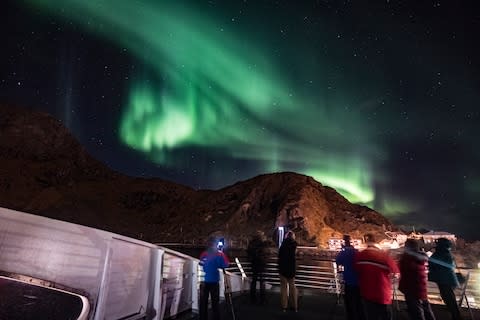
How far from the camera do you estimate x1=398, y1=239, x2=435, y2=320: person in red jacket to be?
5.79 meters

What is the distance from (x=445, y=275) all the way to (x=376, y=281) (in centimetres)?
287

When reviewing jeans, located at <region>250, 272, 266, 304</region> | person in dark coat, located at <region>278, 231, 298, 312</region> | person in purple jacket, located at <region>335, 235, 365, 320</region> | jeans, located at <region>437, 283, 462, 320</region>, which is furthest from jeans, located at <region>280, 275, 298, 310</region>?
jeans, located at <region>437, 283, 462, 320</region>

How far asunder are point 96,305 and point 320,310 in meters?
7.04

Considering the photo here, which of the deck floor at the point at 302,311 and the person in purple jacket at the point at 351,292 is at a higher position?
the person in purple jacket at the point at 351,292

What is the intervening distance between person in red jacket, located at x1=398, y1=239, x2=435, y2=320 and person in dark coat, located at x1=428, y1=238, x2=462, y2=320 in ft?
4.34

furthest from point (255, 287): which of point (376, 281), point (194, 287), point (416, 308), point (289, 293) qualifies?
point (376, 281)

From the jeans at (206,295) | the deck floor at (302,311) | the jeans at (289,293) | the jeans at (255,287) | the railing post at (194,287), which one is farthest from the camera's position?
the jeans at (255,287)

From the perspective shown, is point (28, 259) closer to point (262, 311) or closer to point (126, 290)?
point (126, 290)

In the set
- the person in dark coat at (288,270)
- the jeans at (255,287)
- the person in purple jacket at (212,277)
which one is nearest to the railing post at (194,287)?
the person in purple jacket at (212,277)

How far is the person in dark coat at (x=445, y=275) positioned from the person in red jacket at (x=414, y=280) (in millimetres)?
1323

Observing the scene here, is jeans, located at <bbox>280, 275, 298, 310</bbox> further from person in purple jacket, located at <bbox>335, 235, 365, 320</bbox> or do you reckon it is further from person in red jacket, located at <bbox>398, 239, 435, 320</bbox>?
person in red jacket, located at <bbox>398, 239, 435, 320</bbox>

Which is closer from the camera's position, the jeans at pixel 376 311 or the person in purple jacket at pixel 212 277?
the jeans at pixel 376 311

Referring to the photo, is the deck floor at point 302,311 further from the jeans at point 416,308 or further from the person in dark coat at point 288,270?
the jeans at point 416,308

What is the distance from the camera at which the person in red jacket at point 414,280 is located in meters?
5.79
